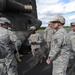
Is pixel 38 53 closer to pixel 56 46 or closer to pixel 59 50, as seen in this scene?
pixel 59 50

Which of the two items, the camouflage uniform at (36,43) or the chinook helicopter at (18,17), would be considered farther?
the chinook helicopter at (18,17)

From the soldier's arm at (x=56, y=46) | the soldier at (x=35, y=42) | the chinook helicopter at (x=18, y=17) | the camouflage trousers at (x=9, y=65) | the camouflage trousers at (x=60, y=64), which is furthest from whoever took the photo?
the chinook helicopter at (x=18, y=17)

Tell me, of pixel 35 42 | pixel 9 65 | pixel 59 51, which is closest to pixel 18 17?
pixel 35 42

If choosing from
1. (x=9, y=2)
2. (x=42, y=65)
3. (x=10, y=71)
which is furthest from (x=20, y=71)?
(x=9, y=2)

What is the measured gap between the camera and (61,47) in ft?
20.5

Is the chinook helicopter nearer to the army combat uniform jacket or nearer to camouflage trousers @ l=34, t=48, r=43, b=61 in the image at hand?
camouflage trousers @ l=34, t=48, r=43, b=61

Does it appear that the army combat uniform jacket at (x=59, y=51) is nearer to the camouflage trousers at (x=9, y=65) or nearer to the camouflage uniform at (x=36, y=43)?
the camouflage trousers at (x=9, y=65)

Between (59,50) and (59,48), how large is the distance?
0.09 meters

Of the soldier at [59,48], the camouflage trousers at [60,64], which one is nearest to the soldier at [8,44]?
the soldier at [59,48]

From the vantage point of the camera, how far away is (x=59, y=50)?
20.5 ft

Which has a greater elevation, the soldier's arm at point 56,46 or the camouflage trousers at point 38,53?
the soldier's arm at point 56,46

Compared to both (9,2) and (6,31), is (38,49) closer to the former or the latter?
(9,2)

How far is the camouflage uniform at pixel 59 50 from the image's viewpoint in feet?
20.1

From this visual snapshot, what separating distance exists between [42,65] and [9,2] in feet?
11.7
